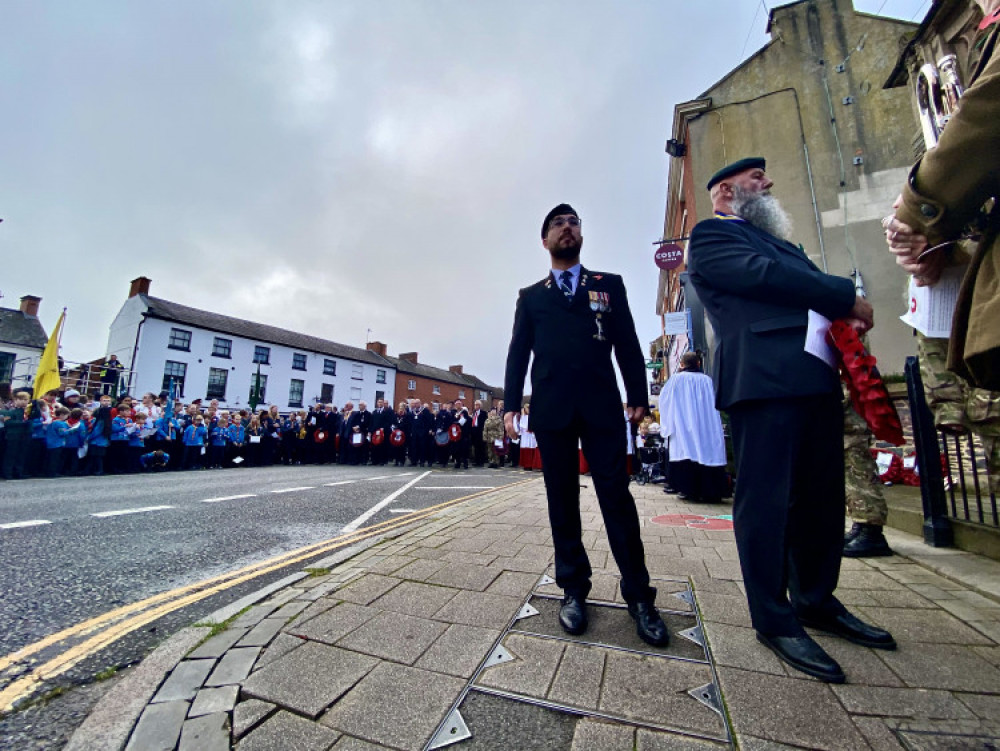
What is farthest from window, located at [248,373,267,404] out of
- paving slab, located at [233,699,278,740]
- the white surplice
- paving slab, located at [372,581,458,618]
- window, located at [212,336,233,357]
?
paving slab, located at [233,699,278,740]

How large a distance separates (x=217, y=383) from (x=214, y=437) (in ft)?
79.4

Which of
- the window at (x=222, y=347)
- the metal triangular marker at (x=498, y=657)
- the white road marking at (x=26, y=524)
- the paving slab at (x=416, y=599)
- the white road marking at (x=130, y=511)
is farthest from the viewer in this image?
the window at (x=222, y=347)

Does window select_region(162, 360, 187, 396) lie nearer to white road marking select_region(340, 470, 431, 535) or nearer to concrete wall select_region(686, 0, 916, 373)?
white road marking select_region(340, 470, 431, 535)

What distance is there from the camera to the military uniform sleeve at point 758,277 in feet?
6.05

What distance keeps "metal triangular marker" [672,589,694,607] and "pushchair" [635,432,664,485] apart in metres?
8.17

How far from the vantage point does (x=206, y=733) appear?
1.36 meters

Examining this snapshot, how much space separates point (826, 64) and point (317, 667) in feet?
66.9

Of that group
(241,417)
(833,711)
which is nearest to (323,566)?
(833,711)

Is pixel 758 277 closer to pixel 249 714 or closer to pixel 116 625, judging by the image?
pixel 249 714

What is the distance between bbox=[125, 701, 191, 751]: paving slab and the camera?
51.7 inches

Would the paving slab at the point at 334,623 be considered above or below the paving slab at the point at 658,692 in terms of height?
below

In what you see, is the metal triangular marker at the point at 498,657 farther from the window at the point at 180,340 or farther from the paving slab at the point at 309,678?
the window at the point at 180,340

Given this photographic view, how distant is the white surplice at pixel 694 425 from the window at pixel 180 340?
120 ft

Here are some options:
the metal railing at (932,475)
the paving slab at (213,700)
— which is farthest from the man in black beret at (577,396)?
the metal railing at (932,475)
